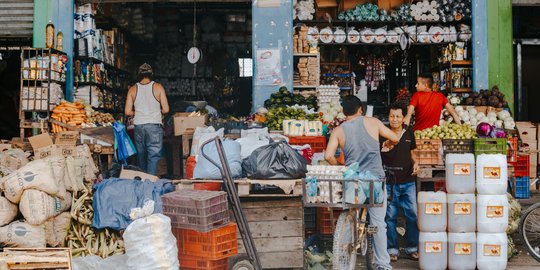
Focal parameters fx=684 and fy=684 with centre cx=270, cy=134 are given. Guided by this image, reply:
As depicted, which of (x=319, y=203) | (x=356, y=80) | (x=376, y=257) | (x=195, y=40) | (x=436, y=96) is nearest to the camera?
(x=319, y=203)

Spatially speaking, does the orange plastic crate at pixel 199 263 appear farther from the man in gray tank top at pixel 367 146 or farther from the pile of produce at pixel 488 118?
the pile of produce at pixel 488 118

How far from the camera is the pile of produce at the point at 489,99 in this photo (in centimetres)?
1203

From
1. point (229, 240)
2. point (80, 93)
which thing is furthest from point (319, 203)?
point (80, 93)

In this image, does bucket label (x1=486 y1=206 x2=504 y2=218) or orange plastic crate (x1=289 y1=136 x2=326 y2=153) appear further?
orange plastic crate (x1=289 y1=136 x2=326 y2=153)

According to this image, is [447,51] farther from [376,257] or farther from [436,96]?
[376,257]

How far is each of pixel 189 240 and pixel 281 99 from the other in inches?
207

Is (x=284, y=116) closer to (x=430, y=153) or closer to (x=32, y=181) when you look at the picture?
(x=430, y=153)

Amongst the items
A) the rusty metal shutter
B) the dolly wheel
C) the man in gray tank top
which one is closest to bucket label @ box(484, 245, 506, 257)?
the man in gray tank top

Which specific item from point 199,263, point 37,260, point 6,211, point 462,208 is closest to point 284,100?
point 462,208

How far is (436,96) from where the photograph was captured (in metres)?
10.7

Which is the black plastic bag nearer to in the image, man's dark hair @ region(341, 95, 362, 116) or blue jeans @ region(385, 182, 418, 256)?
man's dark hair @ region(341, 95, 362, 116)

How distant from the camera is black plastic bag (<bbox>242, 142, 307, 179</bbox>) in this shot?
7.71m

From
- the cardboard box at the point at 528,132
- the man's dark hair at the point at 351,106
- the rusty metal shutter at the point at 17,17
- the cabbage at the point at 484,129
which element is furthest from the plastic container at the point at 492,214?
the rusty metal shutter at the point at 17,17

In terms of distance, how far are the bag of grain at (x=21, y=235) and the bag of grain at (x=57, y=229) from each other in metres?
0.14
